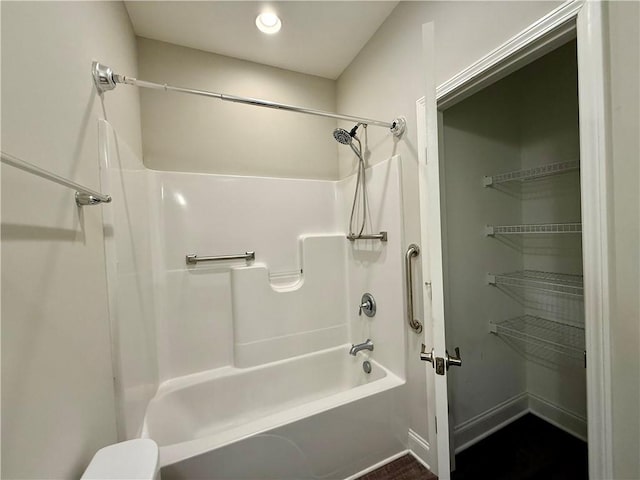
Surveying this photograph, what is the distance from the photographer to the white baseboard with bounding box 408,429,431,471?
4.74 feet

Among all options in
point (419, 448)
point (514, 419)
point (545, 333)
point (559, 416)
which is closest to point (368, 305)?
point (419, 448)

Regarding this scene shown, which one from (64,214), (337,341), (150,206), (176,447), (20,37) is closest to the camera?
(20,37)

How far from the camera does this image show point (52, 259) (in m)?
0.68

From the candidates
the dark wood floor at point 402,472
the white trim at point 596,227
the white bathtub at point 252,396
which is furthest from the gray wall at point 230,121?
the dark wood floor at point 402,472

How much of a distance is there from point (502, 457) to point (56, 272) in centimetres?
245

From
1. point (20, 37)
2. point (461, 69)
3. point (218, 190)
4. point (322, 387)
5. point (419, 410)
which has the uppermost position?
point (461, 69)

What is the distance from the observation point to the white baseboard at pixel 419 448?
1446 millimetres

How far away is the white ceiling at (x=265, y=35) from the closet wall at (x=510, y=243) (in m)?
0.85

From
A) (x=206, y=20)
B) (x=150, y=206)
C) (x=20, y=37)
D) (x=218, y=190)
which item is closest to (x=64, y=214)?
(x=20, y=37)

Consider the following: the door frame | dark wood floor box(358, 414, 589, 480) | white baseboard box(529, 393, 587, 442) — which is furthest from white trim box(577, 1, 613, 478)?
white baseboard box(529, 393, 587, 442)

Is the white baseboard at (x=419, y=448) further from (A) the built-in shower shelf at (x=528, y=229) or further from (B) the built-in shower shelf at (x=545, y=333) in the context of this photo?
(A) the built-in shower shelf at (x=528, y=229)

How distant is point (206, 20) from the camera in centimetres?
156

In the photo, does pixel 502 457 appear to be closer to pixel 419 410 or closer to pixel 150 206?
pixel 419 410

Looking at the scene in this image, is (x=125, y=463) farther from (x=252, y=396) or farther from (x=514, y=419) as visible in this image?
(x=514, y=419)
